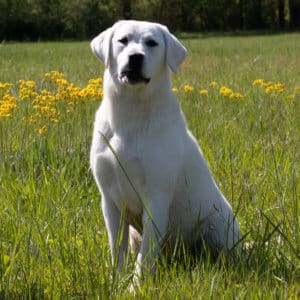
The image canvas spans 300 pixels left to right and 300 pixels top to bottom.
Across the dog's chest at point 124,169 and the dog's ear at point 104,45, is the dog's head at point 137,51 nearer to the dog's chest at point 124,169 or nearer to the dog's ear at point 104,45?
the dog's ear at point 104,45

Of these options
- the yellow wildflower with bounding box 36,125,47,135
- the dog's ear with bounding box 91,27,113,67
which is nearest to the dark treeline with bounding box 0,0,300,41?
the yellow wildflower with bounding box 36,125,47,135

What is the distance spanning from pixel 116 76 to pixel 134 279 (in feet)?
3.18

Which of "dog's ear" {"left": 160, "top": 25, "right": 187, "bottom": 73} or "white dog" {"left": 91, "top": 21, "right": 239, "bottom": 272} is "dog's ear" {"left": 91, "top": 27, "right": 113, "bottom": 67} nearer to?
"white dog" {"left": 91, "top": 21, "right": 239, "bottom": 272}

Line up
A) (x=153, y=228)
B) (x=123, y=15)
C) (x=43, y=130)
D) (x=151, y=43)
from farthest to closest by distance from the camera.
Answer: (x=123, y=15) < (x=43, y=130) < (x=151, y=43) < (x=153, y=228)

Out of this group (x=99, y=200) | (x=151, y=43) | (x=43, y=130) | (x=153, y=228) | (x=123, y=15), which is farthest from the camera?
(x=123, y=15)

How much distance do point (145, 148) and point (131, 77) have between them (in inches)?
13.1

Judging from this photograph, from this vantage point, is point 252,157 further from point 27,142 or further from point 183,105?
point 183,105

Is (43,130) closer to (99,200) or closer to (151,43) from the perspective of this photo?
(99,200)

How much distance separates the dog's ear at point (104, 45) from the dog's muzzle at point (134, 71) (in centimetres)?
18

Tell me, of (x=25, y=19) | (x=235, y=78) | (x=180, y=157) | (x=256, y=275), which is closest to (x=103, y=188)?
(x=180, y=157)

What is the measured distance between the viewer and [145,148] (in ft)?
10.2

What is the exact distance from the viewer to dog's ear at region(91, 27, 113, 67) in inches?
128

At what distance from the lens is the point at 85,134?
4.90 meters

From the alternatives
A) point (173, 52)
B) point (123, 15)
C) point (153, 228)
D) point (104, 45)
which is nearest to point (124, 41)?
point (104, 45)
